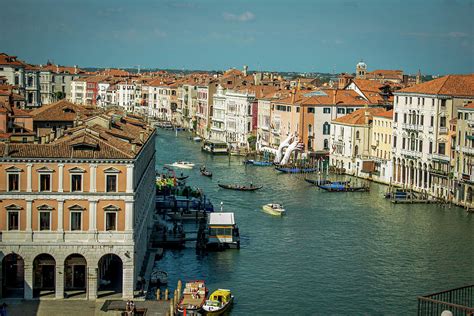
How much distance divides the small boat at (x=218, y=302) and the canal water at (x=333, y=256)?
13.5 inches

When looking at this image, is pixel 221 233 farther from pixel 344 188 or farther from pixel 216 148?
pixel 216 148

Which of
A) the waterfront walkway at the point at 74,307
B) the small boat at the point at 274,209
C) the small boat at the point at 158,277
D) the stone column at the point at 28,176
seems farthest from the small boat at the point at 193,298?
the small boat at the point at 274,209

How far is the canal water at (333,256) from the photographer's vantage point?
19.5 m

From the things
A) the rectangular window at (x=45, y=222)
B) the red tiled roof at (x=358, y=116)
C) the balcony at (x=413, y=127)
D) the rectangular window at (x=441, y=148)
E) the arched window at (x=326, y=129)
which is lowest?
the rectangular window at (x=45, y=222)

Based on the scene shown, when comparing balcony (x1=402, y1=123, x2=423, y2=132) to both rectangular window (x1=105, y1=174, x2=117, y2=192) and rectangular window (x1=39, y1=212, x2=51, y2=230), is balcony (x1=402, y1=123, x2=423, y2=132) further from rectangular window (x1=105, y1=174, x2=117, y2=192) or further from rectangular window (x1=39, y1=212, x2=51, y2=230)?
rectangular window (x1=39, y1=212, x2=51, y2=230)

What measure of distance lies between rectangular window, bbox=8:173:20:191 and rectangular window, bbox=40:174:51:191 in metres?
0.45

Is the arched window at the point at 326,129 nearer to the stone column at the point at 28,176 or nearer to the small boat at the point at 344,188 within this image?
the small boat at the point at 344,188

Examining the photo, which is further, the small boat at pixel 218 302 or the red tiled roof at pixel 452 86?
the red tiled roof at pixel 452 86

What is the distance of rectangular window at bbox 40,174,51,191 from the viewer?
17.1 m

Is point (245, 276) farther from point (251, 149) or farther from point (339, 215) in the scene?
point (251, 149)

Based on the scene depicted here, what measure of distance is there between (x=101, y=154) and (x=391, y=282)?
7.89m

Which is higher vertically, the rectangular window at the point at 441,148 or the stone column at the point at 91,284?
the rectangular window at the point at 441,148

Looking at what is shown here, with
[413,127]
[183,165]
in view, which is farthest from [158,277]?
[183,165]

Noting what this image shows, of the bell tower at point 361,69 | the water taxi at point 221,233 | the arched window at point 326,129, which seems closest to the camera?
the water taxi at point 221,233
